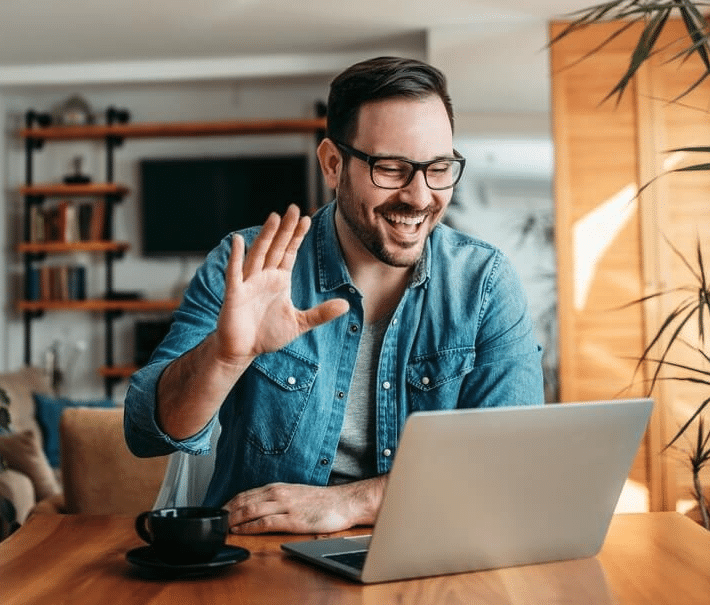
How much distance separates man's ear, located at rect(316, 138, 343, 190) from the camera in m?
1.71

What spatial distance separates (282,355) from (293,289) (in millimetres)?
145

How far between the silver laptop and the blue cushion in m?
4.20

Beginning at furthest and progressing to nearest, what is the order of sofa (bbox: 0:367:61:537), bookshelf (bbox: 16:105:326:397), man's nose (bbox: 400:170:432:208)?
bookshelf (bbox: 16:105:326:397), sofa (bbox: 0:367:61:537), man's nose (bbox: 400:170:432:208)

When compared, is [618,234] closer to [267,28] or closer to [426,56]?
[426,56]

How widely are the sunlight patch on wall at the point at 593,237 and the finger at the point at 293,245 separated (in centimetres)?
388

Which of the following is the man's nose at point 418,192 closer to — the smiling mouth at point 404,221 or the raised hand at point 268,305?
the smiling mouth at point 404,221

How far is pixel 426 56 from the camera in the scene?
18.0ft

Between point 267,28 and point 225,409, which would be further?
point 267,28

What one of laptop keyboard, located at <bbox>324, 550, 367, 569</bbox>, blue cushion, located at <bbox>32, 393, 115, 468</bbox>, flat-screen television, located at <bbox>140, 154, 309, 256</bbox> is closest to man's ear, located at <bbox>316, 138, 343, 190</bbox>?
laptop keyboard, located at <bbox>324, 550, 367, 569</bbox>

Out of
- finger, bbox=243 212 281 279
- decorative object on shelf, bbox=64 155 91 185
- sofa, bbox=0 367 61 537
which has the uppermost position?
decorative object on shelf, bbox=64 155 91 185

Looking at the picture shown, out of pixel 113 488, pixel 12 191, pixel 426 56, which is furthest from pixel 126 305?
pixel 113 488

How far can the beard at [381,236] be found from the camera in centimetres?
158

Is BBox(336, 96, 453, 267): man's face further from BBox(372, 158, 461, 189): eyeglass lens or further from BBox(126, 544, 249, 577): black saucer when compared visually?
BBox(126, 544, 249, 577): black saucer

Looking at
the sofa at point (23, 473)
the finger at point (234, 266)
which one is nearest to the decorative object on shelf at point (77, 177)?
the sofa at point (23, 473)
